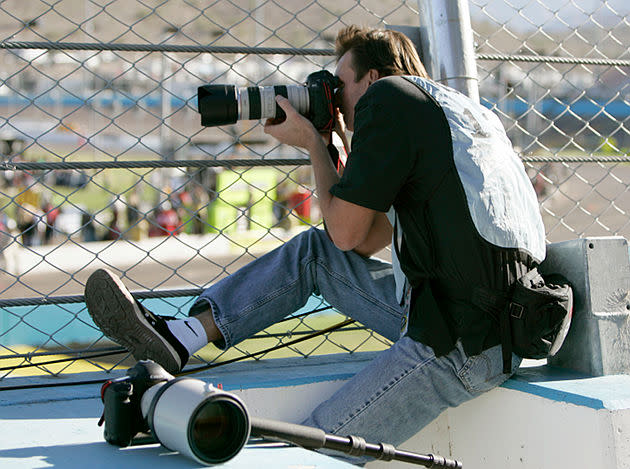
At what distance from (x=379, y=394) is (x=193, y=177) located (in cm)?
99

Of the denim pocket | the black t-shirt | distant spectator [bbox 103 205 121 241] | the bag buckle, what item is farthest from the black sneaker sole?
distant spectator [bbox 103 205 121 241]

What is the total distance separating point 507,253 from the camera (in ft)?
5.17

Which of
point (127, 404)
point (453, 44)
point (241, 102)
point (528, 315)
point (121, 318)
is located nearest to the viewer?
point (127, 404)

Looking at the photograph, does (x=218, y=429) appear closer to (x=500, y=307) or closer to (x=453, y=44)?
(x=500, y=307)

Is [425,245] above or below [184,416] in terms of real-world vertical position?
above

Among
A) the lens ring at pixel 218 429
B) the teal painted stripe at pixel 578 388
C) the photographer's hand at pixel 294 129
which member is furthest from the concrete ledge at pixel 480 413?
the photographer's hand at pixel 294 129

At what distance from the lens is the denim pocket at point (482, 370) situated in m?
1.57

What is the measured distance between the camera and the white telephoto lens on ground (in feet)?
3.46

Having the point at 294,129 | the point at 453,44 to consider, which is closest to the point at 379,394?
the point at 294,129

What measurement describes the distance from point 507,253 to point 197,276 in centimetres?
885

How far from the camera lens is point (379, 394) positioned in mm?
1554

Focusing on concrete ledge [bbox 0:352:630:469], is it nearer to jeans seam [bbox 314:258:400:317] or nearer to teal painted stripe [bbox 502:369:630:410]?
teal painted stripe [bbox 502:369:630:410]

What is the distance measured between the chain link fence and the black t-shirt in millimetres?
449

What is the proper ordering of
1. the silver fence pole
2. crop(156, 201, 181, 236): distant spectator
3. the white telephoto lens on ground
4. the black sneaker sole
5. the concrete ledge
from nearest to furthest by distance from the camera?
the white telephoto lens on ground < the concrete ledge < the black sneaker sole < the silver fence pole < crop(156, 201, 181, 236): distant spectator
